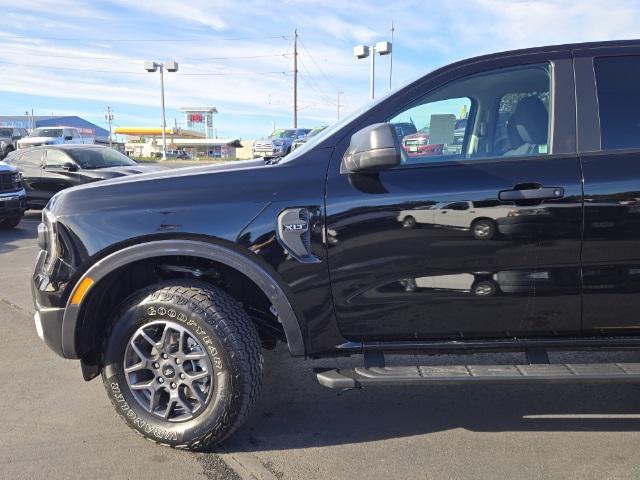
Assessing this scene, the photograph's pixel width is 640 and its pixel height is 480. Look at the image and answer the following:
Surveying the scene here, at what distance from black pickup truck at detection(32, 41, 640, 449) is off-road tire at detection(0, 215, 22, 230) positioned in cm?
855

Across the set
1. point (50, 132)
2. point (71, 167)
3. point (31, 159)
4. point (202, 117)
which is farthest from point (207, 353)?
point (202, 117)

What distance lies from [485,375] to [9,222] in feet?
33.9

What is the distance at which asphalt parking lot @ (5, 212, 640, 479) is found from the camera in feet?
8.86

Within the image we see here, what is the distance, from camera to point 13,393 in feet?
11.7

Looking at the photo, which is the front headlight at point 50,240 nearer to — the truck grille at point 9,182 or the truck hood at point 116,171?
the truck hood at point 116,171

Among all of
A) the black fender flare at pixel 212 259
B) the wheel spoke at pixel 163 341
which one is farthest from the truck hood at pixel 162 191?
the wheel spoke at pixel 163 341

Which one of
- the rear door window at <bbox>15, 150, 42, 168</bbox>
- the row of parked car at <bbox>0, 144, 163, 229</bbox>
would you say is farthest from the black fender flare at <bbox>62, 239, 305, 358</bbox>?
the rear door window at <bbox>15, 150, 42, 168</bbox>

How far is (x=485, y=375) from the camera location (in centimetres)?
262

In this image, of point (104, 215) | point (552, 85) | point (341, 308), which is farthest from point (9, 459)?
point (552, 85)

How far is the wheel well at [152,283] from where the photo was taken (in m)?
2.88

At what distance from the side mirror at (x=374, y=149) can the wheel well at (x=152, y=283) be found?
0.84 meters

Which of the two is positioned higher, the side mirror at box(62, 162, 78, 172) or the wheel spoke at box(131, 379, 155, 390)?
the side mirror at box(62, 162, 78, 172)

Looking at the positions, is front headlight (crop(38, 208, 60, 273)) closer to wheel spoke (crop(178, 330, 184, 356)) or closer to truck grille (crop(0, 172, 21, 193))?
wheel spoke (crop(178, 330, 184, 356))

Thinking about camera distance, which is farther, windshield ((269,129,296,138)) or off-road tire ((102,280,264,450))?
windshield ((269,129,296,138))
